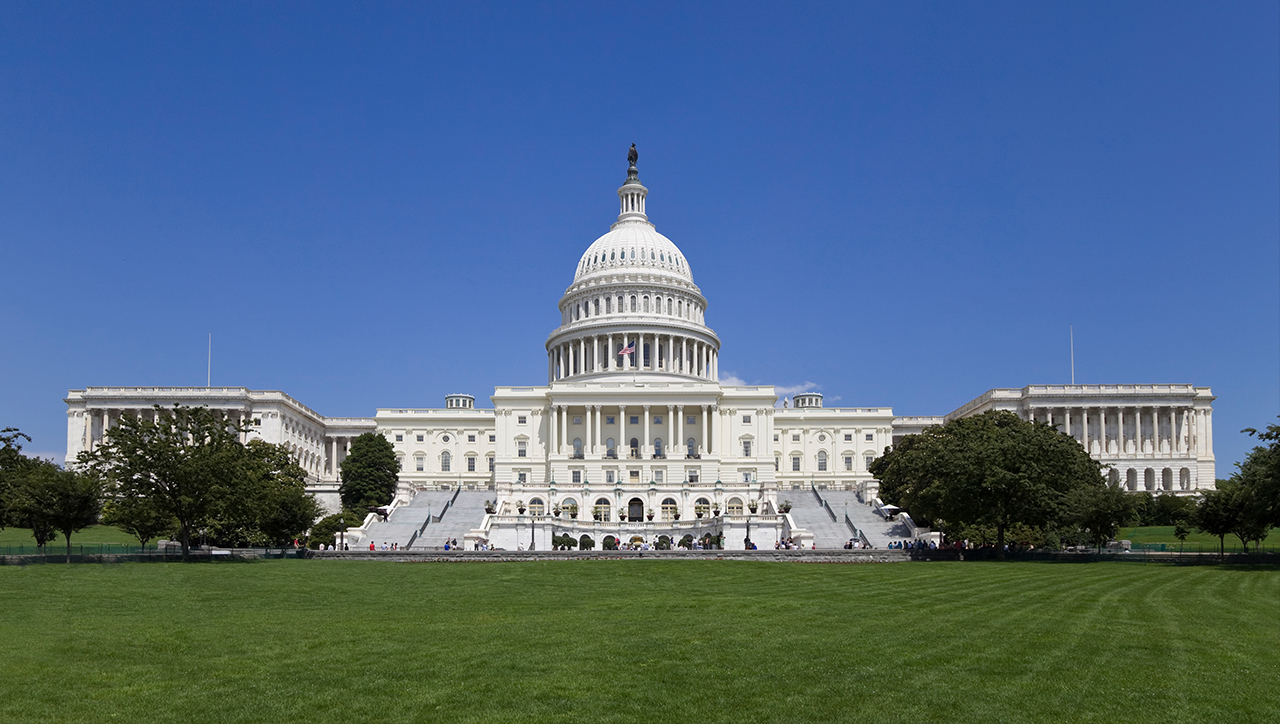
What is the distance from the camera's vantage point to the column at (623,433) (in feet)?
375

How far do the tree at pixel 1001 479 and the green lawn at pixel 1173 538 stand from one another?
32.8 feet

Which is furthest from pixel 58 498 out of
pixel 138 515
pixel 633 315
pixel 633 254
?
pixel 633 254

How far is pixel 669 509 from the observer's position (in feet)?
326

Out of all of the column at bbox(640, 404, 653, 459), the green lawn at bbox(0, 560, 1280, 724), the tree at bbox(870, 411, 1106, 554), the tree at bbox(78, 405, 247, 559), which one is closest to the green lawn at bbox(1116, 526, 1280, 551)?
the tree at bbox(870, 411, 1106, 554)

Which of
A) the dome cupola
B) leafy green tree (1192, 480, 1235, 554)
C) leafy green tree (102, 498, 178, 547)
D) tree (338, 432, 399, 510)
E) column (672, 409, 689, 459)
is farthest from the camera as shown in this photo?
the dome cupola

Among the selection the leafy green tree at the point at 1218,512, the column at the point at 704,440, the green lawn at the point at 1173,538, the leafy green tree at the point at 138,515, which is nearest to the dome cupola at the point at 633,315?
the column at the point at 704,440

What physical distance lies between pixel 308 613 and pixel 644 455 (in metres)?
85.7

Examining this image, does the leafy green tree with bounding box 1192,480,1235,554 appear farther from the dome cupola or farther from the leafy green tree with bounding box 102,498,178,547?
the dome cupola

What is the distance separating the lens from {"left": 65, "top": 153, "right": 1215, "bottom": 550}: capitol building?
334 feet

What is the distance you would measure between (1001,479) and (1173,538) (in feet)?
106

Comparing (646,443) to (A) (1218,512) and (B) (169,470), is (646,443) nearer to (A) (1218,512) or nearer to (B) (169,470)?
(A) (1218,512)

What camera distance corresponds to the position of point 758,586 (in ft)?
123

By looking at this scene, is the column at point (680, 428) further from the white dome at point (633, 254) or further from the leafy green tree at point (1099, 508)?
the leafy green tree at point (1099, 508)

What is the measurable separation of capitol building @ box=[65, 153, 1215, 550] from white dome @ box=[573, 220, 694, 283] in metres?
0.26
